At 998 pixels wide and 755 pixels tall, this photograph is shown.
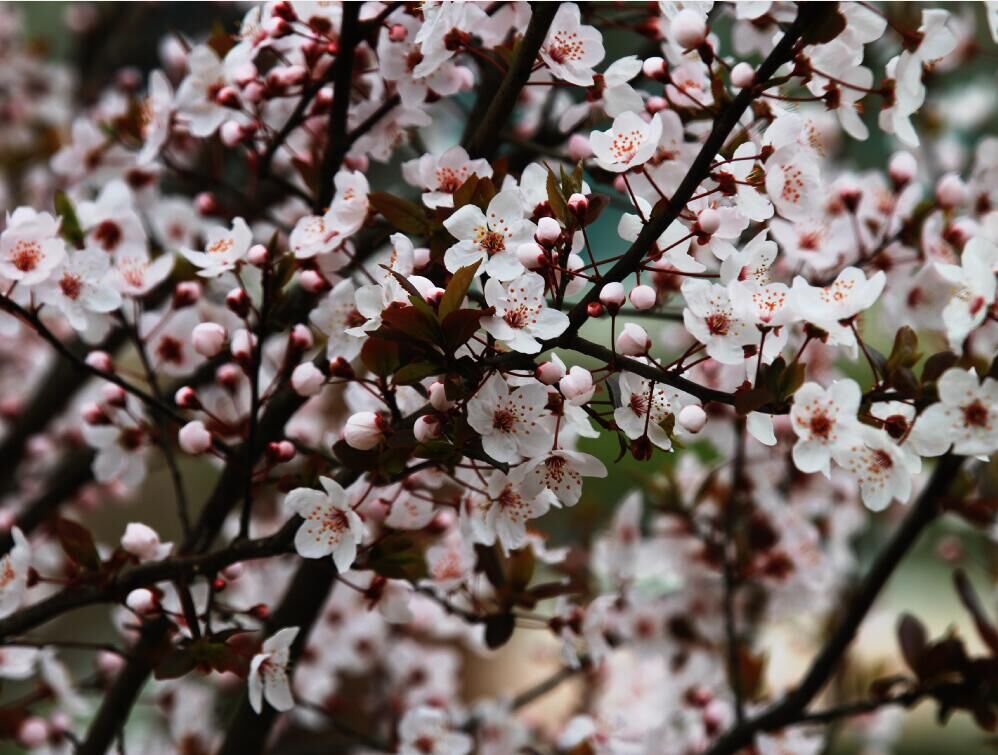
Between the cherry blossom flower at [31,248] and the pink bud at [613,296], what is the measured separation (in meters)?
0.59

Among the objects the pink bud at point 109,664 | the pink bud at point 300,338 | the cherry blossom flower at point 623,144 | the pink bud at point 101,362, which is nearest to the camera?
the cherry blossom flower at point 623,144

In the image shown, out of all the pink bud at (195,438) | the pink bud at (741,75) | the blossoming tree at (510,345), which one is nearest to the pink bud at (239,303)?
the blossoming tree at (510,345)

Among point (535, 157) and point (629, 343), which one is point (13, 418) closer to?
point (535, 157)

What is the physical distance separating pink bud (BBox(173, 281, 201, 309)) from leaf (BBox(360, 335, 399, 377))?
0.53 metres

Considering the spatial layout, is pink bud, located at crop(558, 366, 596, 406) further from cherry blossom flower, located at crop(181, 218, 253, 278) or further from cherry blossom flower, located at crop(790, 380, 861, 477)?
cherry blossom flower, located at crop(181, 218, 253, 278)

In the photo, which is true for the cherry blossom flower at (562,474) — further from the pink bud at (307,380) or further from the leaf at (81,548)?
the leaf at (81,548)

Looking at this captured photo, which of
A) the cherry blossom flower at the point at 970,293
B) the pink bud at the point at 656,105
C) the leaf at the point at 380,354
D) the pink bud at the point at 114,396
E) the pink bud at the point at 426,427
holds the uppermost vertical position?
the cherry blossom flower at the point at 970,293

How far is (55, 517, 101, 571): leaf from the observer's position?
106 cm

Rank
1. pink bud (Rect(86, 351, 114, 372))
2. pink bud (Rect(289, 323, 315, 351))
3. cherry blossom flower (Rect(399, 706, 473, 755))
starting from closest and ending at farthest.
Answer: pink bud (Rect(289, 323, 315, 351)) < pink bud (Rect(86, 351, 114, 372)) < cherry blossom flower (Rect(399, 706, 473, 755))

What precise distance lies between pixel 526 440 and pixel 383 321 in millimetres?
154

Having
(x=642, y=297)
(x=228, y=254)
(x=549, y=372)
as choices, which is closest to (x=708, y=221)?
(x=642, y=297)

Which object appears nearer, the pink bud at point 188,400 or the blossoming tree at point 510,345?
the blossoming tree at point 510,345

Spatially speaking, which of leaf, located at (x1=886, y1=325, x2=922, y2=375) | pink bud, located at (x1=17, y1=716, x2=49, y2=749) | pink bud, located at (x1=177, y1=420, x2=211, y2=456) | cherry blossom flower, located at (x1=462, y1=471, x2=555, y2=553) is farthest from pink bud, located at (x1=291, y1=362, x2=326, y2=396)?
pink bud, located at (x1=17, y1=716, x2=49, y2=749)

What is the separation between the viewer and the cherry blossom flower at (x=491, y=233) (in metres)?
0.86
